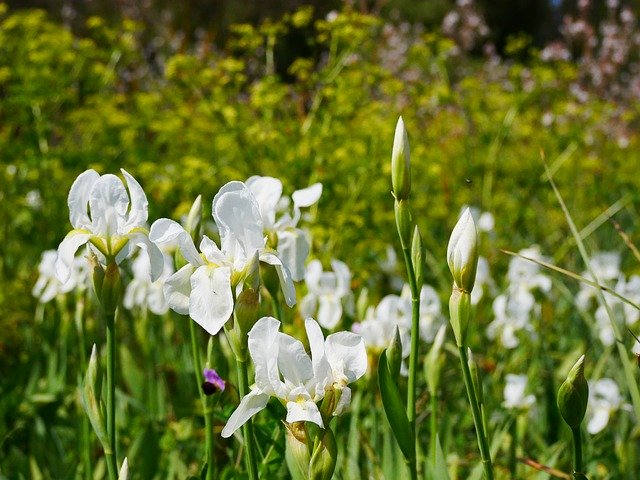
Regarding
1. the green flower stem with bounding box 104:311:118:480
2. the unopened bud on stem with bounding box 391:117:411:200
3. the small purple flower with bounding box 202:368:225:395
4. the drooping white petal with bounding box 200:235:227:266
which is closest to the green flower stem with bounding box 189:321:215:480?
the small purple flower with bounding box 202:368:225:395

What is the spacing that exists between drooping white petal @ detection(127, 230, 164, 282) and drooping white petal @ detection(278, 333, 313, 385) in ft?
0.67

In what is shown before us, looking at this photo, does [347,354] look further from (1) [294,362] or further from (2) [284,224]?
(2) [284,224]

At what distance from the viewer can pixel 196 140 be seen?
402 cm

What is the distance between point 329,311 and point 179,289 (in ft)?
3.22

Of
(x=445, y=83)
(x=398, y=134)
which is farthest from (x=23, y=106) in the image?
(x=398, y=134)

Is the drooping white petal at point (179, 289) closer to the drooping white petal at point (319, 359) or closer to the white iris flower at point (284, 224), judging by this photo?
the drooping white petal at point (319, 359)

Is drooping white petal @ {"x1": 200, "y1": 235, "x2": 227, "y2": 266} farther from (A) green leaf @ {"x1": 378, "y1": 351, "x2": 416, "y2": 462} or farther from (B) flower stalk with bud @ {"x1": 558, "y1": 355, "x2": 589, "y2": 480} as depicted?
(B) flower stalk with bud @ {"x1": 558, "y1": 355, "x2": 589, "y2": 480}

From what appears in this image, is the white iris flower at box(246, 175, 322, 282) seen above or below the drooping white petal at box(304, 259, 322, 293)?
above

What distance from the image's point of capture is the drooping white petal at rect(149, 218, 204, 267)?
2.96 ft

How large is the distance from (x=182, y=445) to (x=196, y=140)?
7.95 feet

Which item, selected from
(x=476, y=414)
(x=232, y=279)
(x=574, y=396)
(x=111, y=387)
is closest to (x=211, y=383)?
(x=111, y=387)

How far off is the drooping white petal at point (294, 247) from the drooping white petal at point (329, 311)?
0.58 meters

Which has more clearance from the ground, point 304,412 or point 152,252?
point 152,252

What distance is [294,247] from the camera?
1.30m
